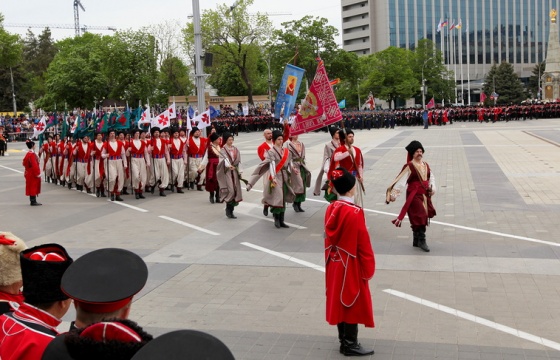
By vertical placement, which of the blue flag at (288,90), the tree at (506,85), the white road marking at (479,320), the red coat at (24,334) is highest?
the tree at (506,85)

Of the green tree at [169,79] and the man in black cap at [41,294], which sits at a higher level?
the green tree at [169,79]

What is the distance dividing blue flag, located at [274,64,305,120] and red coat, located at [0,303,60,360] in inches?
367

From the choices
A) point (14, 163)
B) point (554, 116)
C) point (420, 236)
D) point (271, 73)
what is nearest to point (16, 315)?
point (420, 236)

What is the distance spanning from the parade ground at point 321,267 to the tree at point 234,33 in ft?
172

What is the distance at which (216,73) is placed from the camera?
88.3 meters

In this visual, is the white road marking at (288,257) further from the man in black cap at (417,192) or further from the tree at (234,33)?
the tree at (234,33)

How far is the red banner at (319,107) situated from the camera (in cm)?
1045

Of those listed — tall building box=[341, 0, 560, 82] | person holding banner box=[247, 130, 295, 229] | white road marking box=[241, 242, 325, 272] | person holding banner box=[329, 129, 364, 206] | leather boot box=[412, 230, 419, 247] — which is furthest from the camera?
tall building box=[341, 0, 560, 82]

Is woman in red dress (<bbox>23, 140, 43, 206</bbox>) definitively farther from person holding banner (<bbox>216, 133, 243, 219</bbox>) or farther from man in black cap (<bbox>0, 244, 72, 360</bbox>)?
man in black cap (<bbox>0, 244, 72, 360</bbox>)

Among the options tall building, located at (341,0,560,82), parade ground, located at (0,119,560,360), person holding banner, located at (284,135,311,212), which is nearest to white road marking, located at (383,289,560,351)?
parade ground, located at (0,119,560,360)

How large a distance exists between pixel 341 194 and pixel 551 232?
20.9 ft

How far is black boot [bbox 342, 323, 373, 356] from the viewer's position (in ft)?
20.1

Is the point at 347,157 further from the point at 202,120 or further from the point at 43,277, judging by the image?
the point at 202,120

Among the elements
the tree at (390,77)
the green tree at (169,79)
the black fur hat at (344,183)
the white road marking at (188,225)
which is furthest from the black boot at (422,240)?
the tree at (390,77)
